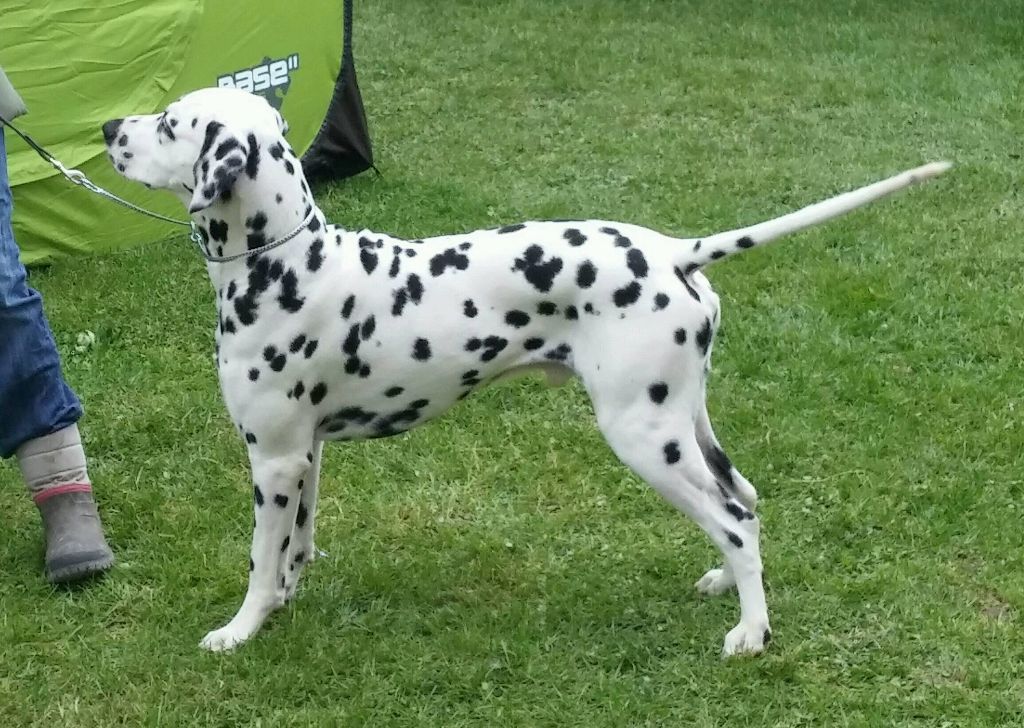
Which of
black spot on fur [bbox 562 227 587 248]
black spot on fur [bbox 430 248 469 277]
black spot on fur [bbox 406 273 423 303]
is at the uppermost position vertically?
black spot on fur [bbox 562 227 587 248]

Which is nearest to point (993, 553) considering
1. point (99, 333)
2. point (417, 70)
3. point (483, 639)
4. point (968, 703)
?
point (968, 703)

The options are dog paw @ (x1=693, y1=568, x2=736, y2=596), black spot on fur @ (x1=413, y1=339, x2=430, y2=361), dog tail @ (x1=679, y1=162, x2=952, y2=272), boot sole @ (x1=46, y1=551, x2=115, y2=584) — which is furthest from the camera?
boot sole @ (x1=46, y1=551, x2=115, y2=584)

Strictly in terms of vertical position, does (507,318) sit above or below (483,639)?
above

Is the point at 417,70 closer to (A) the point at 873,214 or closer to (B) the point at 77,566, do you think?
(A) the point at 873,214

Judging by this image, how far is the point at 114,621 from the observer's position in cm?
347

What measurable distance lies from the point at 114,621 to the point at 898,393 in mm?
2795

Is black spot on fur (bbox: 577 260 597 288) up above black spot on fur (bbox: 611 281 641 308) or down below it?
above

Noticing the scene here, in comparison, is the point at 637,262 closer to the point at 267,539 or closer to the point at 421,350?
the point at 421,350

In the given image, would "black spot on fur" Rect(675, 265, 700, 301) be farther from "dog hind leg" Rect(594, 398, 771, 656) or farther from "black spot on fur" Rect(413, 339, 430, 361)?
"black spot on fur" Rect(413, 339, 430, 361)

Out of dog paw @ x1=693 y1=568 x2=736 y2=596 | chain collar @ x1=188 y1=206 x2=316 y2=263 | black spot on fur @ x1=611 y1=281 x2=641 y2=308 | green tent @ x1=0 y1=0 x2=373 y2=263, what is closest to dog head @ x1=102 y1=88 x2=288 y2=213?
chain collar @ x1=188 y1=206 x2=316 y2=263

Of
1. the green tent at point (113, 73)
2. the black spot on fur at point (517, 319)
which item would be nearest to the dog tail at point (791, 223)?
the black spot on fur at point (517, 319)

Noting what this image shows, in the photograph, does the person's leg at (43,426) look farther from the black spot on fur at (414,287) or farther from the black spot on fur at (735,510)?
the black spot on fur at (735,510)

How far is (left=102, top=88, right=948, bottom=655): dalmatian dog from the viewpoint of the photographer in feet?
9.75

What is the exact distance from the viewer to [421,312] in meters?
3.07
